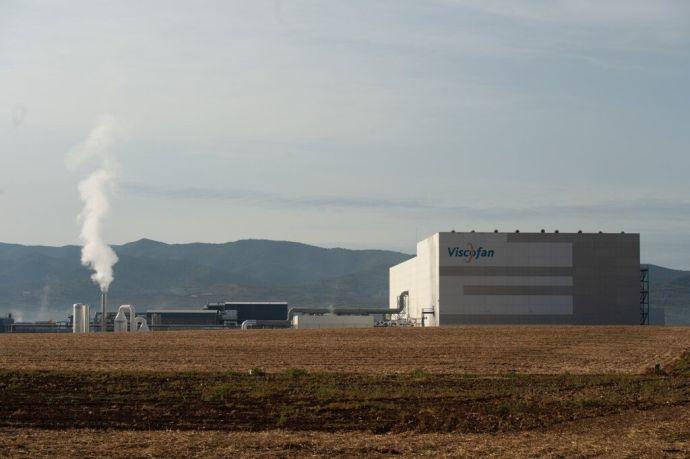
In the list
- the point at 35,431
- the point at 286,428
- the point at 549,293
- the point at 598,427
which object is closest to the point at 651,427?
the point at 598,427

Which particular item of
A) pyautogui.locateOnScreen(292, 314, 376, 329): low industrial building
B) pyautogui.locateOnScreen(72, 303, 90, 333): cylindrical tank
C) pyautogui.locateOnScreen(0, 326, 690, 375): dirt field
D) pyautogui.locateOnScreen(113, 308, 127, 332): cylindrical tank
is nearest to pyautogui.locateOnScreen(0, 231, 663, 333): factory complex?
pyautogui.locateOnScreen(72, 303, 90, 333): cylindrical tank

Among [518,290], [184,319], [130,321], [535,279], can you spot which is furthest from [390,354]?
[184,319]

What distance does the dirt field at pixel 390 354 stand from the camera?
143ft

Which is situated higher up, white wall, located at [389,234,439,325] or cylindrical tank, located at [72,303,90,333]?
white wall, located at [389,234,439,325]

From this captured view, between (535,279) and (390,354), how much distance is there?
60849 millimetres

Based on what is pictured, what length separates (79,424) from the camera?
24781mm

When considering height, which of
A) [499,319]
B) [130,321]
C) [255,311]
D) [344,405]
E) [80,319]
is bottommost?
[344,405]

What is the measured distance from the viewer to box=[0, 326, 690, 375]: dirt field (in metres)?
43.5

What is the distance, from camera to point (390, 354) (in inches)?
2125

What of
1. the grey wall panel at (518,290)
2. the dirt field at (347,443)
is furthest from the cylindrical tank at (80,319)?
the dirt field at (347,443)

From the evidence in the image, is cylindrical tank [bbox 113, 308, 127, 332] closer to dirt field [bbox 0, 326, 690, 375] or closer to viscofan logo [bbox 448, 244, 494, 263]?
viscofan logo [bbox 448, 244, 494, 263]

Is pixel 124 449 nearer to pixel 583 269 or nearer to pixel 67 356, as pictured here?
pixel 67 356

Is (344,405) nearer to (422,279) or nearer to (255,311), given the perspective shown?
(422,279)

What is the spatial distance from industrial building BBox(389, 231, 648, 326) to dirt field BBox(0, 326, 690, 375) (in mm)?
33821
